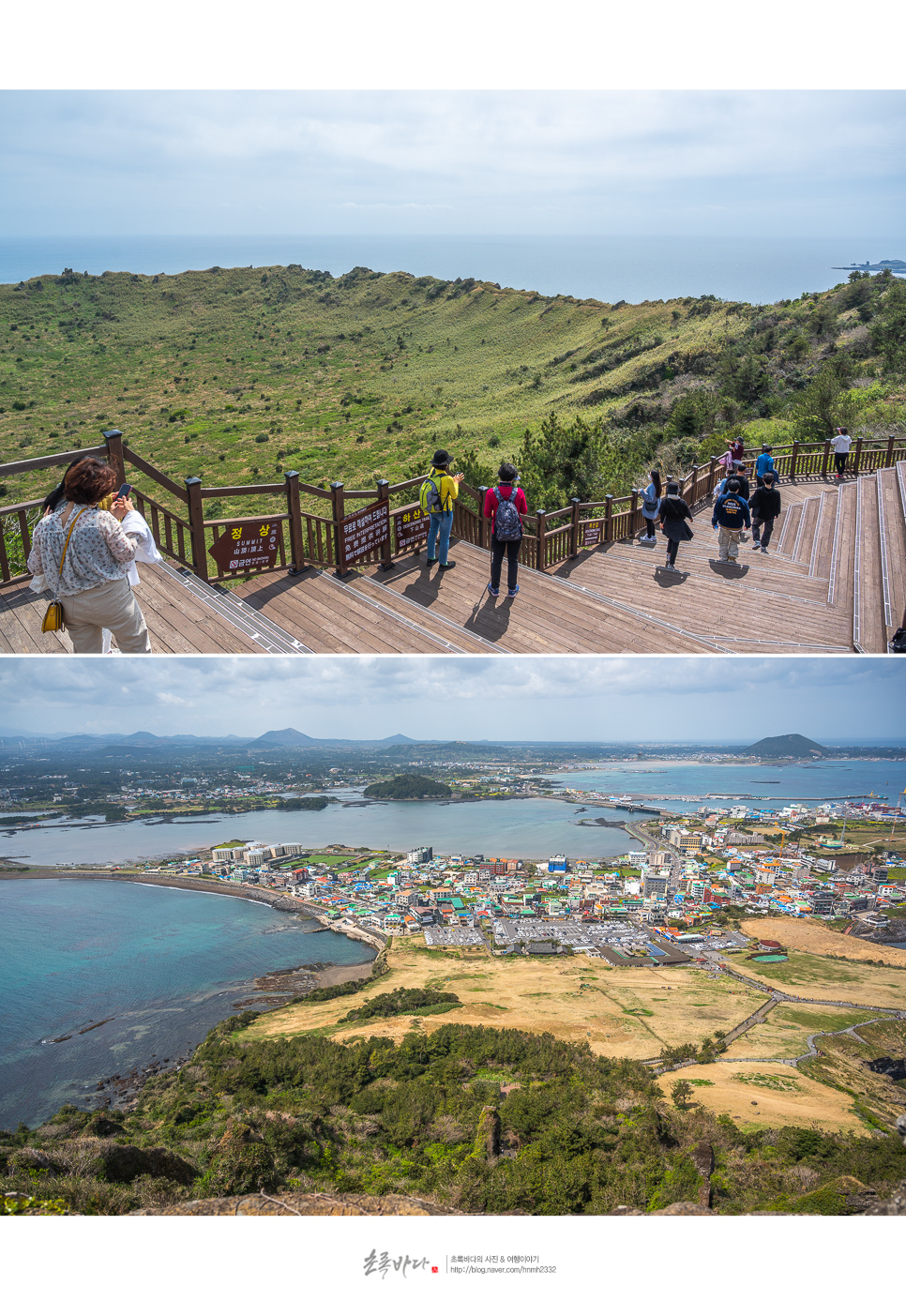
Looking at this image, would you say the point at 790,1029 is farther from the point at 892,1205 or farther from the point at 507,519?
the point at 507,519

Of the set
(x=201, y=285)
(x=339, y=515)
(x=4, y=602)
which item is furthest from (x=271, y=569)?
(x=201, y=285)

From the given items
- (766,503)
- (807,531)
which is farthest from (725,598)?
(807,531)

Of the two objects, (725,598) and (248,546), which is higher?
(248,546)

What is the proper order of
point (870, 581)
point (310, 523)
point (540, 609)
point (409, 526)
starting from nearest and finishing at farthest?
point (540, 609) → point (310, 523) → point (409, 526) → point (870, 581)

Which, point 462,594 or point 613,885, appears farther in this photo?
point 462,594

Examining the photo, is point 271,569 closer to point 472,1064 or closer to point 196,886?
point 196,886

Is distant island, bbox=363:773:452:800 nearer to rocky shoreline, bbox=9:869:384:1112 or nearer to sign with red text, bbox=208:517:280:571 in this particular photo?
rocky shoreline, bbox=9:869:384:1112
